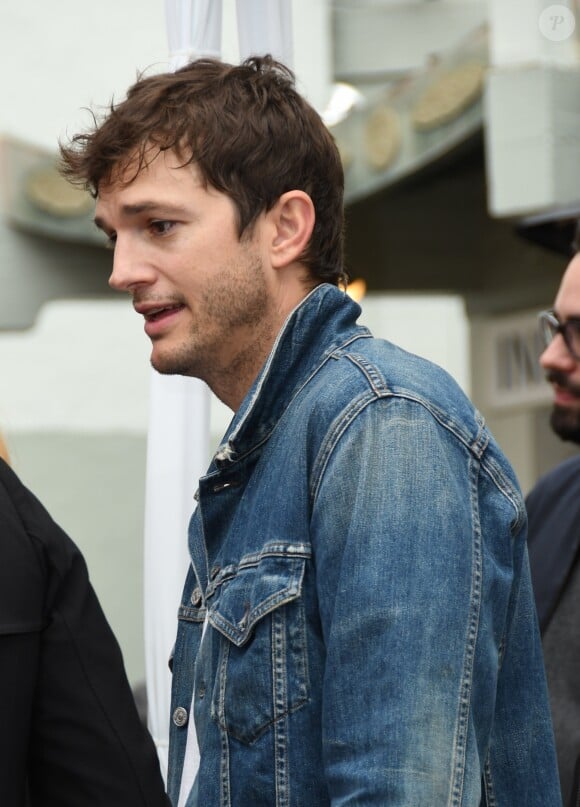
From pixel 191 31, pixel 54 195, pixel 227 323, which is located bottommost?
pixel 227 323

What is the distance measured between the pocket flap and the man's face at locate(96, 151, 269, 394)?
0.33 meters

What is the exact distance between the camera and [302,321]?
188cm

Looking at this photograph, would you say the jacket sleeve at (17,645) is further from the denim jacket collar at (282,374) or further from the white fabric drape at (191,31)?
the white fabric drape at (191,31)

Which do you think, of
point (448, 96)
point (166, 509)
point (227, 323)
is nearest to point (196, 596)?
point (227, 323)

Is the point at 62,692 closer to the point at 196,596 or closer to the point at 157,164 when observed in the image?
the point at 196,596

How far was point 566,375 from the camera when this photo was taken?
131 inches

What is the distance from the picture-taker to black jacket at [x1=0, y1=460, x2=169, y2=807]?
180 cm

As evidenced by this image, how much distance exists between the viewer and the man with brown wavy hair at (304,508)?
158cm

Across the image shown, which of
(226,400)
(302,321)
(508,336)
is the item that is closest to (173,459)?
(226,400)

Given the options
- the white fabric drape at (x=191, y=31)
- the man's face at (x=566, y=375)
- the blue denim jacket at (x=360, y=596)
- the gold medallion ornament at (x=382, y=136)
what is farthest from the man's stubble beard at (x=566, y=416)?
the gold medallion ornament at (x=382, y=136)

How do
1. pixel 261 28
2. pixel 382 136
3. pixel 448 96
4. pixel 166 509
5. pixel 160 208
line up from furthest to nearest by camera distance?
pixel 382 136 → pixel 448 96 → pixel 261 28 → pixel 166 509 → pixel 160 208

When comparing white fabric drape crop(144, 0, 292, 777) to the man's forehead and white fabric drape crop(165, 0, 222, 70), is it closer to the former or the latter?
white fabric drape crop(165, 0, 222, 70)

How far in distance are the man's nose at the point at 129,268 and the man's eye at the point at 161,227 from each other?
0.04 m

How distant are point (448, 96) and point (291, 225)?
257 inches
